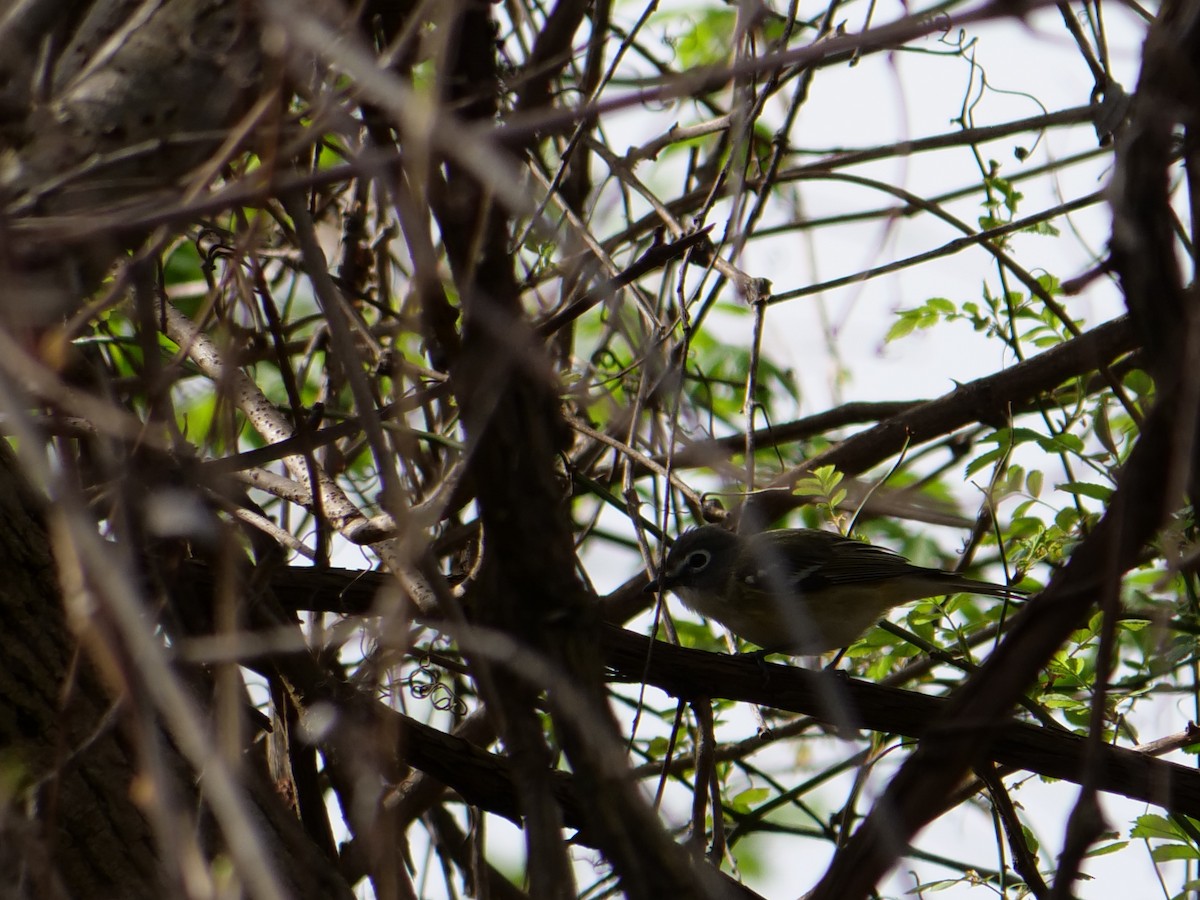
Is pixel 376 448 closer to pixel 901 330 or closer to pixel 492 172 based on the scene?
pixel 492 172

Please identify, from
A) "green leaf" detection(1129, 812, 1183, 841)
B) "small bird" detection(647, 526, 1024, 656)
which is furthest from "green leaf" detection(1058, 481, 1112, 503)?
"small bird" detection(647, 526, 1024, 656)

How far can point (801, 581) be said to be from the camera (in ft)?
19.7

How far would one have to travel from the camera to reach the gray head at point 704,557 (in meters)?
5.66

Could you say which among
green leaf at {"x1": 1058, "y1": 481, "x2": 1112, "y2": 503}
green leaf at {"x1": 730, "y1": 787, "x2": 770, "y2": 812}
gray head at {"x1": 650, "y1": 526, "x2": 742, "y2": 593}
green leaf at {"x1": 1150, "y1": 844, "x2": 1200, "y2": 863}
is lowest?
green leaf at {"x1": 1150, "y1": 844, "x2": 1200, "y2": 863}

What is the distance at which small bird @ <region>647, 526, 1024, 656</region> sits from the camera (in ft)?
18.8

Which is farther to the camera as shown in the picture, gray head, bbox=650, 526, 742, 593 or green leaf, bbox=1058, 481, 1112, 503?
gray head, bbox=650, 526, 742, 593

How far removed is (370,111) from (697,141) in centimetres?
274

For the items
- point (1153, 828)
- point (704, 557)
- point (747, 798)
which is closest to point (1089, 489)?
point (1153, 828)

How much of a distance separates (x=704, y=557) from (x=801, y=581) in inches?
21.1

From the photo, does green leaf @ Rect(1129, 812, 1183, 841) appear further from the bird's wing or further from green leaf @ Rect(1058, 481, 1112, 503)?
the bird's wing

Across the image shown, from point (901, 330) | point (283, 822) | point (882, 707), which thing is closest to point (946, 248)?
point (901, 330)

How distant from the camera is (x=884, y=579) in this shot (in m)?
5.94

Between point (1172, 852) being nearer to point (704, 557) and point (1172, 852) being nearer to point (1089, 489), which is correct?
point (1089, 489)

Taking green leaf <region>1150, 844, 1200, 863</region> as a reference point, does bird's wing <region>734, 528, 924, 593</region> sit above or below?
above
